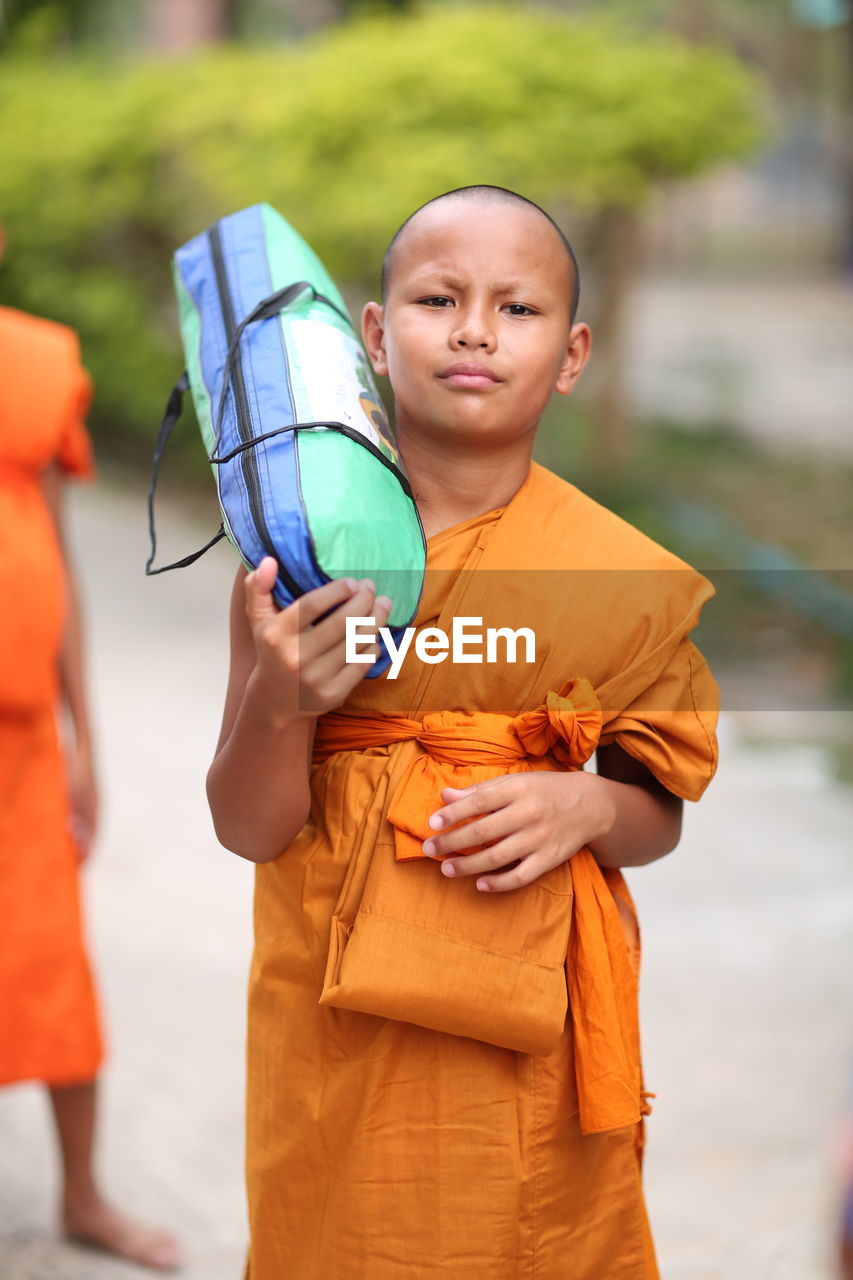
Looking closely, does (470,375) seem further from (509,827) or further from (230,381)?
(509,827)

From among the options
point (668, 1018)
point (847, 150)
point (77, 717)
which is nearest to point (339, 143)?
point (668, 1018)

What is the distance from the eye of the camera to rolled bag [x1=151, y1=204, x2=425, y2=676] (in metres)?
1.24

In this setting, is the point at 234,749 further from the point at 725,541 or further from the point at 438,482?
the point at 725,541

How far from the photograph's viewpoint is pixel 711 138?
7367 mm

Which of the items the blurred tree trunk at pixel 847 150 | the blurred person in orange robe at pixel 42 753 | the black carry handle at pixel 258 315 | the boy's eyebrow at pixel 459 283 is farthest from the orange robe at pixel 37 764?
the blurred tree trunk at pixel 847 150

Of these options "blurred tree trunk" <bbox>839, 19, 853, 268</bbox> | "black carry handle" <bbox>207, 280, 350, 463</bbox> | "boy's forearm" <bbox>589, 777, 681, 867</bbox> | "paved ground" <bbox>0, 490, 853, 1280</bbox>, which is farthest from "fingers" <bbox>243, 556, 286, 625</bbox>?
"blurred tree trunk" <bbox>839, 19, 853, 268</bbox>

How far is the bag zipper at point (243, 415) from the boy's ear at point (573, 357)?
11.2 inches

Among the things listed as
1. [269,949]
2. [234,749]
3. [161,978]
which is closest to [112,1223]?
[161,978]

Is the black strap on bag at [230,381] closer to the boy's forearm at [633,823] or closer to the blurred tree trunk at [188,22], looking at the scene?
the boy's forearm at [633,823]

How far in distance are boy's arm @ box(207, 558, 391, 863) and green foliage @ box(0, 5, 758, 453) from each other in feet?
17.6

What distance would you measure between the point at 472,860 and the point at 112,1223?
1.67 meters

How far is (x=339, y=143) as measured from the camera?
7395 mm

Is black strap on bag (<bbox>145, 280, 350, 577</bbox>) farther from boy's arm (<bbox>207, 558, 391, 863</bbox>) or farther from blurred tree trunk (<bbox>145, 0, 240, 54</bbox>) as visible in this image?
blurred tree trunk (<bbox>145, 0, 240, 54</bbox>)

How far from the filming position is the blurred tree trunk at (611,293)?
7672 millimetres
